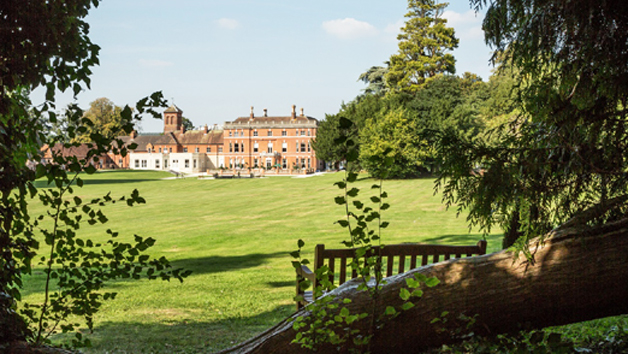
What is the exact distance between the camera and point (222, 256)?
13242 millimetres

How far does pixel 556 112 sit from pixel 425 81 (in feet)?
149

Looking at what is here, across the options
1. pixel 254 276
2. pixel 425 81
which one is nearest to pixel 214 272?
pixel 254 276

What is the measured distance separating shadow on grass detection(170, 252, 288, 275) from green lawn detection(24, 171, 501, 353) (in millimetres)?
24

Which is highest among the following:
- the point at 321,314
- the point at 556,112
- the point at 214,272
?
the point at 556,112

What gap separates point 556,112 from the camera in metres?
3.31

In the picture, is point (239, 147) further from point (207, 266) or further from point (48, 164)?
point (48, 164)

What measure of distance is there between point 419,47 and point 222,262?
38808 millimetres

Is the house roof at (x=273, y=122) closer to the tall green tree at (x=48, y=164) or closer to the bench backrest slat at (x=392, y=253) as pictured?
the bench backrest slat at (x=392, y=253)

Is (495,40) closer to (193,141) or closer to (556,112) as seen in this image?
(556,112)

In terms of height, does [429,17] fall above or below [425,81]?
above

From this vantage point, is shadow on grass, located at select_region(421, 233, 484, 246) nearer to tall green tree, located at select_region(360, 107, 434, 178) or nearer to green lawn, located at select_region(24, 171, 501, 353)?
green lawn, located at select_region(24, 171, 501, 353)

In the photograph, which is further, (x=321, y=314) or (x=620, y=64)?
(x=620, y=64)

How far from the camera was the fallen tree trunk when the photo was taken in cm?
316

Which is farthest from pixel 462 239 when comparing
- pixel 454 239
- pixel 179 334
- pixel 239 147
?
pixel 239 147
